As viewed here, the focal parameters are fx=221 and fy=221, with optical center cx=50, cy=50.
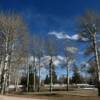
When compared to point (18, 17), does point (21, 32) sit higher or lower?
lower

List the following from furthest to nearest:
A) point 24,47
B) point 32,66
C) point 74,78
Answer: point 74,78, point 32,66, point 24,47

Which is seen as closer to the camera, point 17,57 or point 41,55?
point 17,57

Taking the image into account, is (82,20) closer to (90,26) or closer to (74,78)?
(90,26)

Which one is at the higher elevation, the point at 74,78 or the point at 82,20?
the point at 82,20

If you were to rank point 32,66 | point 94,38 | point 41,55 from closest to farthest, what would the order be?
point 94,38 < point 41,55 < point 32,66

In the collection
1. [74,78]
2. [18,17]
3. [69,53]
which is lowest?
[74,78]

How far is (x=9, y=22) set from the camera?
33156mm

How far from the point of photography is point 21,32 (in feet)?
111

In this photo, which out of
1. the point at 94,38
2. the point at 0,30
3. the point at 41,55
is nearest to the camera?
the point at 94,38

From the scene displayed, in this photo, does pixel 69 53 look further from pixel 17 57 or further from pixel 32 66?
pixel 17 57

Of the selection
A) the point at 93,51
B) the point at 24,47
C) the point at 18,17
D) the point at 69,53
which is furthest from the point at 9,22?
the point at 69,53

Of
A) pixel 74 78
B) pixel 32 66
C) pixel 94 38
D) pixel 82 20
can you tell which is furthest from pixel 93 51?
pixel 74 78

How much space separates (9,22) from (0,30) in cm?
182

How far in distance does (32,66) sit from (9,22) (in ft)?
81.5
